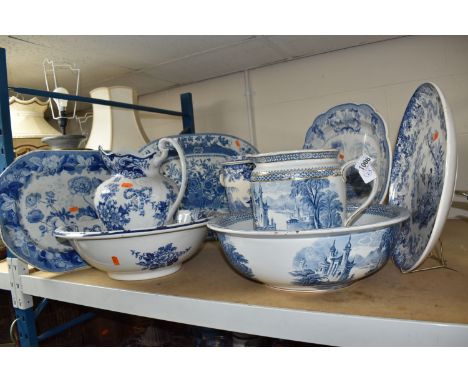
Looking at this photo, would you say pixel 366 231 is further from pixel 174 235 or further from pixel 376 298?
pixel 174 235

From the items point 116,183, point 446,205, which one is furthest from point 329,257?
point 116,183

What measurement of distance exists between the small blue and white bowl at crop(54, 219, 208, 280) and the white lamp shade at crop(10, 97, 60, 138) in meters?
0.69

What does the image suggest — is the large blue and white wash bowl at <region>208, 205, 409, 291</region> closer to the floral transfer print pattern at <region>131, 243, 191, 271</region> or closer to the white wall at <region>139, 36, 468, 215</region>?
the floral transfer print pattern at <region>131, 243, 191, 271</region>

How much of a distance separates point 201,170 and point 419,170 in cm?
49

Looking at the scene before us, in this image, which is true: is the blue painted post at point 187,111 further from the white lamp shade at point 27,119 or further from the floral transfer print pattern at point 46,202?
the floral transfer print pattern at point 46,202

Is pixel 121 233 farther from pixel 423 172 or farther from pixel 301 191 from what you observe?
pixel 423 172

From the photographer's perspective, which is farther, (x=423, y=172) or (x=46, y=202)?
(x=46, y=202)

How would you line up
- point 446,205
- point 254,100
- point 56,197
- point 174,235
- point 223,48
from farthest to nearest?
point 254,100 < point 223,48 < point 56,197 < point 174,235 < point 446,205

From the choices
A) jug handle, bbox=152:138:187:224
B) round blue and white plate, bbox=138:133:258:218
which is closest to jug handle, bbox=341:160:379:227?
jug handle, bbox=152:138:187:224

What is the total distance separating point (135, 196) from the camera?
1.96ft

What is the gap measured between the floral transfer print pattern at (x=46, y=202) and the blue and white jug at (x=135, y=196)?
0.13 m

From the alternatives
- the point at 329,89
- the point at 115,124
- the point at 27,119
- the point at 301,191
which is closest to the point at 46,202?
the point at 115,124

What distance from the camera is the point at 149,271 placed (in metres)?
0.61

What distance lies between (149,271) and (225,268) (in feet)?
0.43
